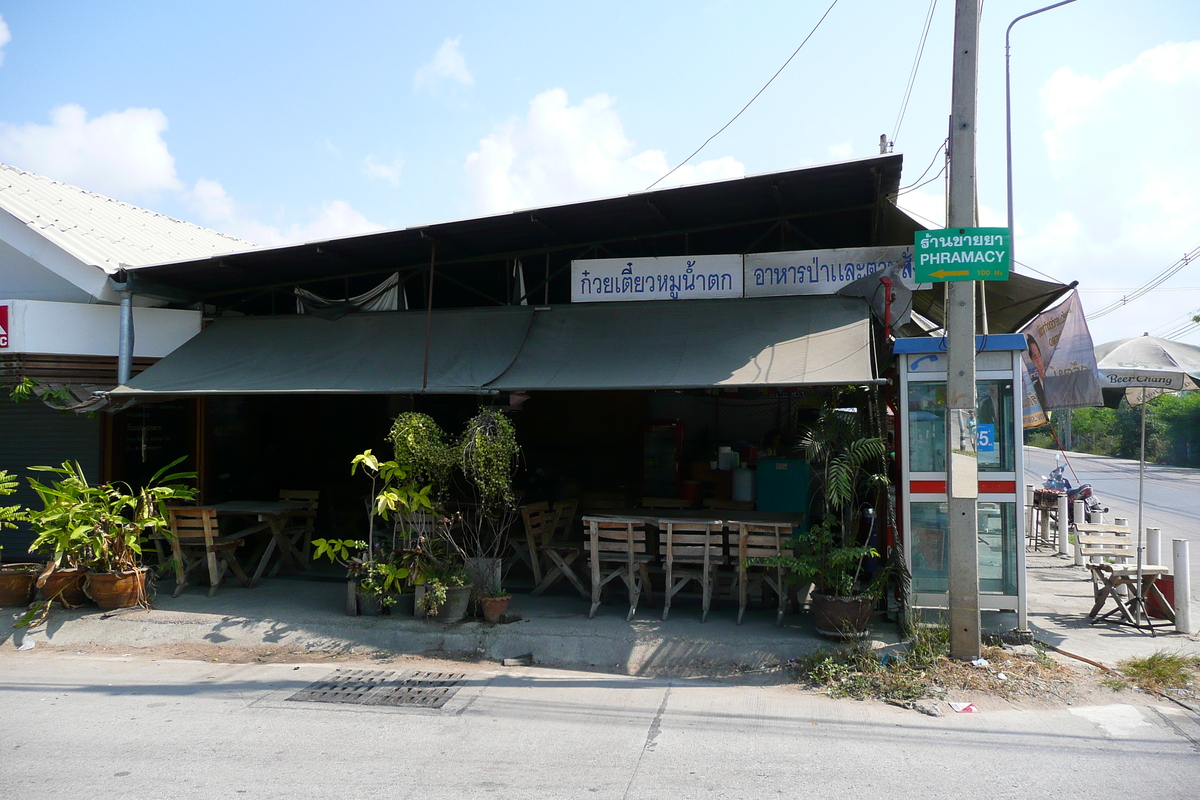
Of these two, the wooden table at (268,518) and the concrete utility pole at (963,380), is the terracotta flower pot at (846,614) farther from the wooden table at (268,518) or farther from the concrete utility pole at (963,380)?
the wooden table at (268,518)

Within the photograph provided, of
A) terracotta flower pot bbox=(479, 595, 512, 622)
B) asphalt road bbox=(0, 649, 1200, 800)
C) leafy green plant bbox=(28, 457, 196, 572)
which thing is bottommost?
asphalt road bbox=(0, 649, 1200, 800)

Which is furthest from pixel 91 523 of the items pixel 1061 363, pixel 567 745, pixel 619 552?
pixel 1061 363

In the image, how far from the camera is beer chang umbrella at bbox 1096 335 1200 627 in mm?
7949

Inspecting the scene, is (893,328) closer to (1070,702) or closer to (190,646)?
(1070,702)

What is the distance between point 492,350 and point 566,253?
1743 millimetres

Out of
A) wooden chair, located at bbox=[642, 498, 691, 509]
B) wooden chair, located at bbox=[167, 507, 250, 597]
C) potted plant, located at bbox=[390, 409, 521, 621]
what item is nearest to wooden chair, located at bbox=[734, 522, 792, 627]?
wooden chair, located at bbox=[642, 498, 691, 509]

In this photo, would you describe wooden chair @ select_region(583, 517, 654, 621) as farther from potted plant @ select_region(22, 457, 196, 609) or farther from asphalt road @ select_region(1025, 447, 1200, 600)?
asphalt road @ select_region(1025, 447, 1200, 600)

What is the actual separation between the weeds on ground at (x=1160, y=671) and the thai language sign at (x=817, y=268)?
3.90 m

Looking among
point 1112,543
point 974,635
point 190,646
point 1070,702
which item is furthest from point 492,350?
point 1112,543

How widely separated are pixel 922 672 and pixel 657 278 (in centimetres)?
480

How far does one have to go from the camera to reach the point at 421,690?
6.01 m

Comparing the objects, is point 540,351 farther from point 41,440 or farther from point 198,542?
point 41,440

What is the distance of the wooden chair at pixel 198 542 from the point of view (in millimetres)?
8461

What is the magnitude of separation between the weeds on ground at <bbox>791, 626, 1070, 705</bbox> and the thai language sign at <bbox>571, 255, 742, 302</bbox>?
3952 mm
